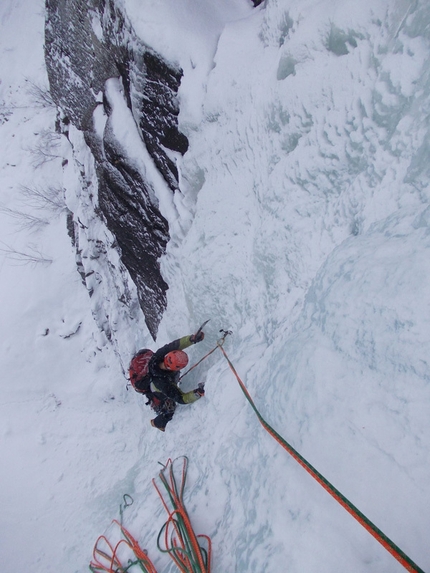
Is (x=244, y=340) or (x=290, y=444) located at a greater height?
(x=290, y=444)

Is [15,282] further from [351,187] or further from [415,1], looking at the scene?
[415,1]

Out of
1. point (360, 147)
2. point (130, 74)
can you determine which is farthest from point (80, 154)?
point (360, 147)

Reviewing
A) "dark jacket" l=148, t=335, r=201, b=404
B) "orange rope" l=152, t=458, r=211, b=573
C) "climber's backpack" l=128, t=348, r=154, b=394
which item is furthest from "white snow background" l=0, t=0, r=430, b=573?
"climber's backpack" l=128, t=348, r=154, b=394

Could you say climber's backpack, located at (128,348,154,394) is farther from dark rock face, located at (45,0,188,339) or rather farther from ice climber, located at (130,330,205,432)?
dark rock face, located at (45,0,188,339)

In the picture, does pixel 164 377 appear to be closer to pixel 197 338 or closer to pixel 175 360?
pixel 175 360

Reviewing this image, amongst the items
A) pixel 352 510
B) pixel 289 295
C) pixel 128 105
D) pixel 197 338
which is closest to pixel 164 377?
pixel 197 338

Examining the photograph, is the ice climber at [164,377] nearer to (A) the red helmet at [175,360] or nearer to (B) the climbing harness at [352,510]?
(A) the red helmet at [175,360]

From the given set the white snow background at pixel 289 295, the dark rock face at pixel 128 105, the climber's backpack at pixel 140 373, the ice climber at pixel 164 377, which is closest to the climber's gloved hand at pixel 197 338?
the ice climber at pixel 164 377
